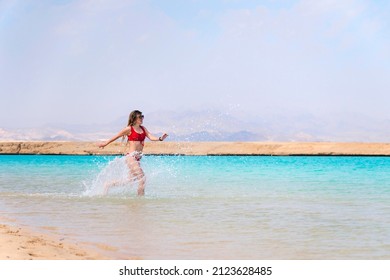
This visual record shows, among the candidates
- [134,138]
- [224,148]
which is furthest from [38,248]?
[224,148]

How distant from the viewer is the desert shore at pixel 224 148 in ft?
240

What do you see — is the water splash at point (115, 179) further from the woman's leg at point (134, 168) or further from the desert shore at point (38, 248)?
the desert shore at point (38, 248)

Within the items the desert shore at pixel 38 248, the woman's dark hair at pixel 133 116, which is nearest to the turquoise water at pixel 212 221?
the desert shore at pixel 38 248

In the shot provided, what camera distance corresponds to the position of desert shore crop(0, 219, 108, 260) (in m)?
7.04

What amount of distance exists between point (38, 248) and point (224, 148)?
68.7 metres

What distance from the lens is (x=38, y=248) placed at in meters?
7.52

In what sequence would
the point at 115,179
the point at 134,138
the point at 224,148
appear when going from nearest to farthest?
the point at 134,138 → the point at 115,179 → the point at 224,148

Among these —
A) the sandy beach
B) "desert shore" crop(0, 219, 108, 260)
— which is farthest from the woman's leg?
the sandy beach

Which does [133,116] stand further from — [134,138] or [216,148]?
[216,148]

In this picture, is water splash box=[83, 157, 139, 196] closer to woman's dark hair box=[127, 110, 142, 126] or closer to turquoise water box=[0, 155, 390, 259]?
turquoise water box=[0, 155, 390, 259]
